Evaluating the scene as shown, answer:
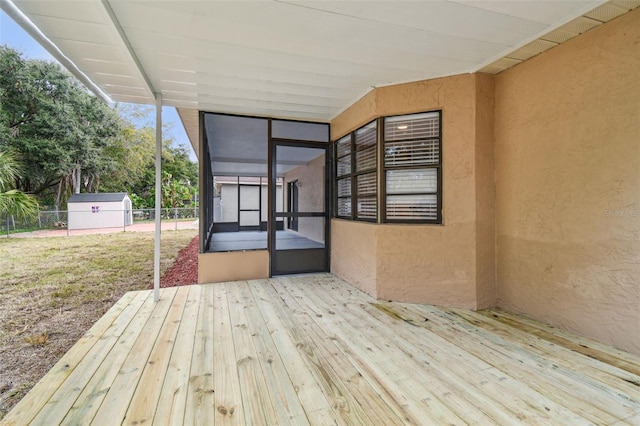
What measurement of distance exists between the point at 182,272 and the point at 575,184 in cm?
612

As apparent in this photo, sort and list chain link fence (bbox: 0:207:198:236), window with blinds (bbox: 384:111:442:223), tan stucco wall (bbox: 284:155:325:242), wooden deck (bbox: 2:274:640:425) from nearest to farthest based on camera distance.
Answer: wooden deck (bbox: 2:274:640:425), window with blinds (bbox: 384:111:442:223), tan stucco wall (bbox: 284:155:325:242), chain link fence (bbox: 0:207:198:236)

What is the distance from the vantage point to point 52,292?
4.55 metres

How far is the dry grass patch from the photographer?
260cm

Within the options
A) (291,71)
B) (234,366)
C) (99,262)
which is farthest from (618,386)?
(99,262)

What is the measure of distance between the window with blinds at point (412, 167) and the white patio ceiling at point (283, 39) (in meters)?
0.53

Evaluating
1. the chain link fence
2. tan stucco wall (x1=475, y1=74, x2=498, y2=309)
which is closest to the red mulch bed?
tan stucco wall (x1=475, y1=74, x2=498, y2=309)

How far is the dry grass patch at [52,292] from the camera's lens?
102 inches

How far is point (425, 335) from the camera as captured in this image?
98.3 inches

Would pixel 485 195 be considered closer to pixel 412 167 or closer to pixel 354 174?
pixel 412 167

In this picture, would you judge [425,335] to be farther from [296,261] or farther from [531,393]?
[296,261]

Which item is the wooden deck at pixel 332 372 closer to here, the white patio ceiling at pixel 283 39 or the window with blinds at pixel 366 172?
the window with blinds at pixel 366 172

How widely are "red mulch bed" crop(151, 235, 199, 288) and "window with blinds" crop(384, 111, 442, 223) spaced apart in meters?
3.48

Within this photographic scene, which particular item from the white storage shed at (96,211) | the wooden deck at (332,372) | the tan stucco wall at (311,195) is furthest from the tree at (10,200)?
the white storage shed at (96,211)

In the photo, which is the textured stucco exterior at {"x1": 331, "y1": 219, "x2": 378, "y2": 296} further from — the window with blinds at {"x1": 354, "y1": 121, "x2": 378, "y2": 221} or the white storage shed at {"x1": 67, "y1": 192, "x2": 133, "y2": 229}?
the white storage shed at {"x1": 67, "y1": 192, "x2": 133, "y2": 229}
